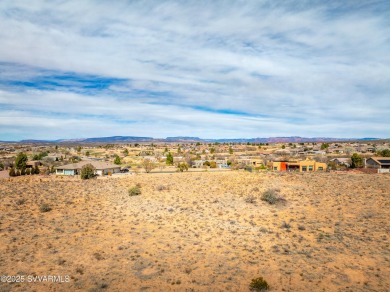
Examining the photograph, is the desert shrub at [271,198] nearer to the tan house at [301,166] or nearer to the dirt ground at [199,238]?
the dirt ground at [199,238]

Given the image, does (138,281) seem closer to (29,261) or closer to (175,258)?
(175,258)

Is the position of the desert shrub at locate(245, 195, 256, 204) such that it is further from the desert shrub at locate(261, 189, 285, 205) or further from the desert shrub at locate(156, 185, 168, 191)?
the desert shrub at locate(156, 185, 168, 191)

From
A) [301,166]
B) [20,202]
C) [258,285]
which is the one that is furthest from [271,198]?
[301,166]

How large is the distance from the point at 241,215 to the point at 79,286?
709 inches

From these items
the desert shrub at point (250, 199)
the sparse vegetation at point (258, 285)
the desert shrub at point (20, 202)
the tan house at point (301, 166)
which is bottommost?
the sparse vegetation at point (258, 285)

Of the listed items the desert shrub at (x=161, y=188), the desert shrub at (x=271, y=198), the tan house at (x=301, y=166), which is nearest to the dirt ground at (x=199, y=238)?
the desert shrub at (x=161, y=188)

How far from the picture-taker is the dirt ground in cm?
1752

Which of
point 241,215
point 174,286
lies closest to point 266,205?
point 241,215

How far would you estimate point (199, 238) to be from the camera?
79.8 feet

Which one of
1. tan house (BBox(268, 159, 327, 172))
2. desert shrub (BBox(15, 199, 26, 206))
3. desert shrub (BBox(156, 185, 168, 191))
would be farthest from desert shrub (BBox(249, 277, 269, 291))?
tan house (BBox(268, 159, 327, 172))

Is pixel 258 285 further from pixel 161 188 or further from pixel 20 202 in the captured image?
pixel 20 202

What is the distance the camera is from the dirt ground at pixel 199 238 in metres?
17.5

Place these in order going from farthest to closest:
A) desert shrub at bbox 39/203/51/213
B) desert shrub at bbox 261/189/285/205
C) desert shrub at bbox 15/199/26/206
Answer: desert shrub at bbox 261/189/285/205 → desert shrub at bbox 15/199/26/206 → desert shrub at bbox 39/203/51/213

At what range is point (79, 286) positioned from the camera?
16547mm
